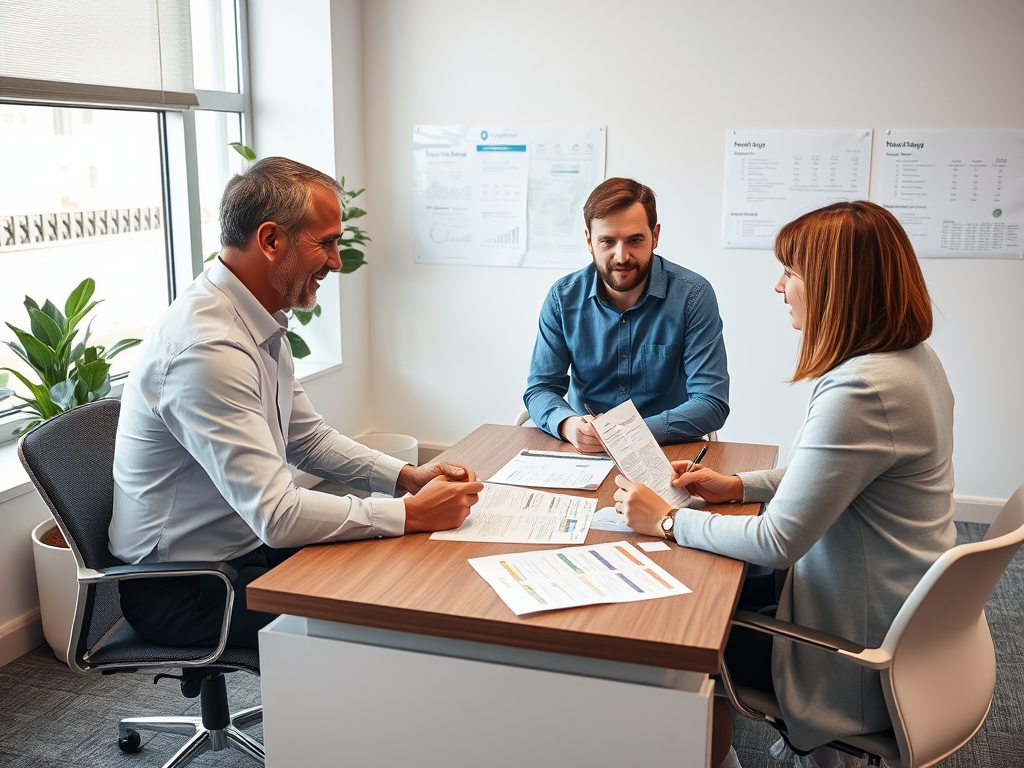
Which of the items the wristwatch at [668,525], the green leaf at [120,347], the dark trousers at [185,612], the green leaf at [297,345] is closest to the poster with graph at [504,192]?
the green leaf at [297,345]

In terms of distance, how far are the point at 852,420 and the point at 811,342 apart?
0.68 feet

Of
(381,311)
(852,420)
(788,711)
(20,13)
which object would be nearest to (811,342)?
(852,420)

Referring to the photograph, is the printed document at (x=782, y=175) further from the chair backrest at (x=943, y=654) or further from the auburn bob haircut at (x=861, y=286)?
the chair backrest at (x=943, y=654)

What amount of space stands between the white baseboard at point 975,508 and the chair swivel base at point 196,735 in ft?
10.3

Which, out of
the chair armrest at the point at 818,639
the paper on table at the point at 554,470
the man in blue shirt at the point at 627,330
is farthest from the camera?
the man in blue shirt at the point at 627,330

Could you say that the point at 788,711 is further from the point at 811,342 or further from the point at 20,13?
the point at 20,13

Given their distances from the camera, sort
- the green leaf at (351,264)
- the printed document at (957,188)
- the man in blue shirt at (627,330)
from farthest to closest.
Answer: the green leaf at (351,264), the printed document at (957,188), the man in blue shirt at (627,330)

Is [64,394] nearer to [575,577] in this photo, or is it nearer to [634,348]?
[634,348]

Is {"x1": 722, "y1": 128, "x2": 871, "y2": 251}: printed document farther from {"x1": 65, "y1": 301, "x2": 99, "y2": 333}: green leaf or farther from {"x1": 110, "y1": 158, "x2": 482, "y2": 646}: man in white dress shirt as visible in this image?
{"x1": 65, "y1": 301, "x2": 99, "y2": 333}: green leaf

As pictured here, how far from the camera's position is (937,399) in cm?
161

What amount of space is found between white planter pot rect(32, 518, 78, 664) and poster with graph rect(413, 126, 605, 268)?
7.74 ft

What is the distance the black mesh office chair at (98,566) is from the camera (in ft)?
5.81

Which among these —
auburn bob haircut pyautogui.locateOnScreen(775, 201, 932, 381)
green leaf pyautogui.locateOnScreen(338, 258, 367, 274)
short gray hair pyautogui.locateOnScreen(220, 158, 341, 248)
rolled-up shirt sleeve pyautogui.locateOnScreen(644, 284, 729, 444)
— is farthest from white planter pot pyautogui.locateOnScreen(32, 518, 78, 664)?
auburn bob haircut pyautogui.locateOnScreen(775, 201, 932, 381)

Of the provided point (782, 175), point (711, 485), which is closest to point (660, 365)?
point (711, 485)
